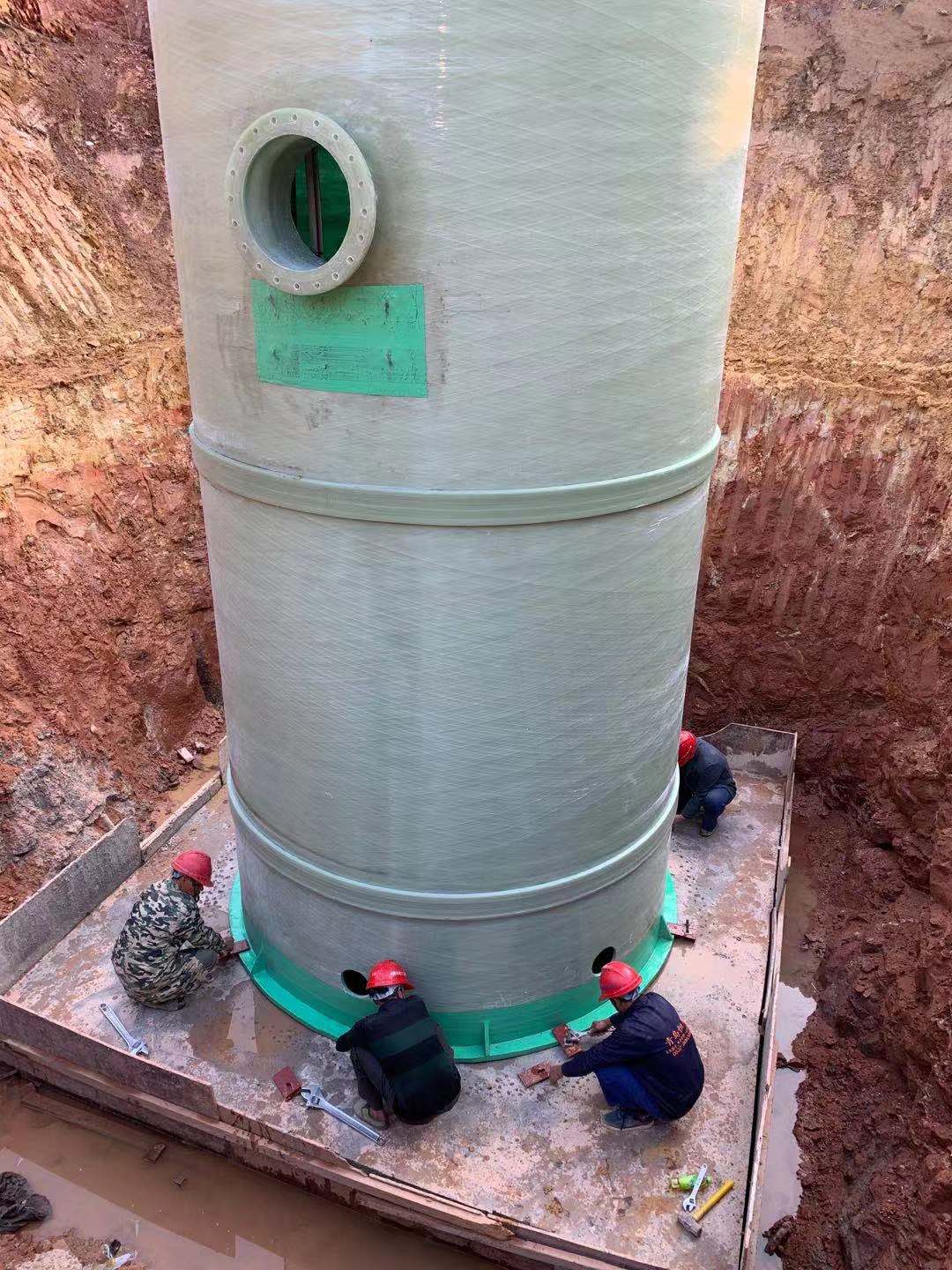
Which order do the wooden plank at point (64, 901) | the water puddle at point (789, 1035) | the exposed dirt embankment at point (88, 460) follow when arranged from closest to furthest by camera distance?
the water puddle at point (789, 1035) < the wooden plank at point (64, 901) < the exposed dirt embankment at point (88, 460)

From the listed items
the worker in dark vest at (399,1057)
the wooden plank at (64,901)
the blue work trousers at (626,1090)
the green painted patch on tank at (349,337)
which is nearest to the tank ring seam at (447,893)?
the worker in dark vest at (399,1057)

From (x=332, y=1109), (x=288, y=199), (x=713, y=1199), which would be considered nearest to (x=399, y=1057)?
(x=332, y=1109)

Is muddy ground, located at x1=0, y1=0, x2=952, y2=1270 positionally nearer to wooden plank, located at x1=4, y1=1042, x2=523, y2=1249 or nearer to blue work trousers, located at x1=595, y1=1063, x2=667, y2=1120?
wooden plank, located at x1=4, y1=1042, x2=523, y2=1249

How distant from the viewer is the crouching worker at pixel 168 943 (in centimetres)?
515

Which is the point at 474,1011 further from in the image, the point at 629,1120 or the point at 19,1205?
the point at 19,1205

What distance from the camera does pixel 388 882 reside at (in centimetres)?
461

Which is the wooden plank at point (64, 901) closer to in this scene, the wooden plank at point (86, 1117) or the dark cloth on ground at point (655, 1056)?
the wooden plank at point (86, 1117)

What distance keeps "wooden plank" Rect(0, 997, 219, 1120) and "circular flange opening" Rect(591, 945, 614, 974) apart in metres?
2.30

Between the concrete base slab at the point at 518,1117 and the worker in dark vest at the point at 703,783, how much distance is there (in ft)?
2.46

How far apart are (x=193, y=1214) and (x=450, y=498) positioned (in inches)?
176

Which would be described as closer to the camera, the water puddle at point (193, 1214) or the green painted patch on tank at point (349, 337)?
the green painted patch on tank at point (349, 337)

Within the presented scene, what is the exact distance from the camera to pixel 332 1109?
4.75 m

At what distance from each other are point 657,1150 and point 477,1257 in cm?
117

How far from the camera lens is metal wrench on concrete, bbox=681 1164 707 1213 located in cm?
434
